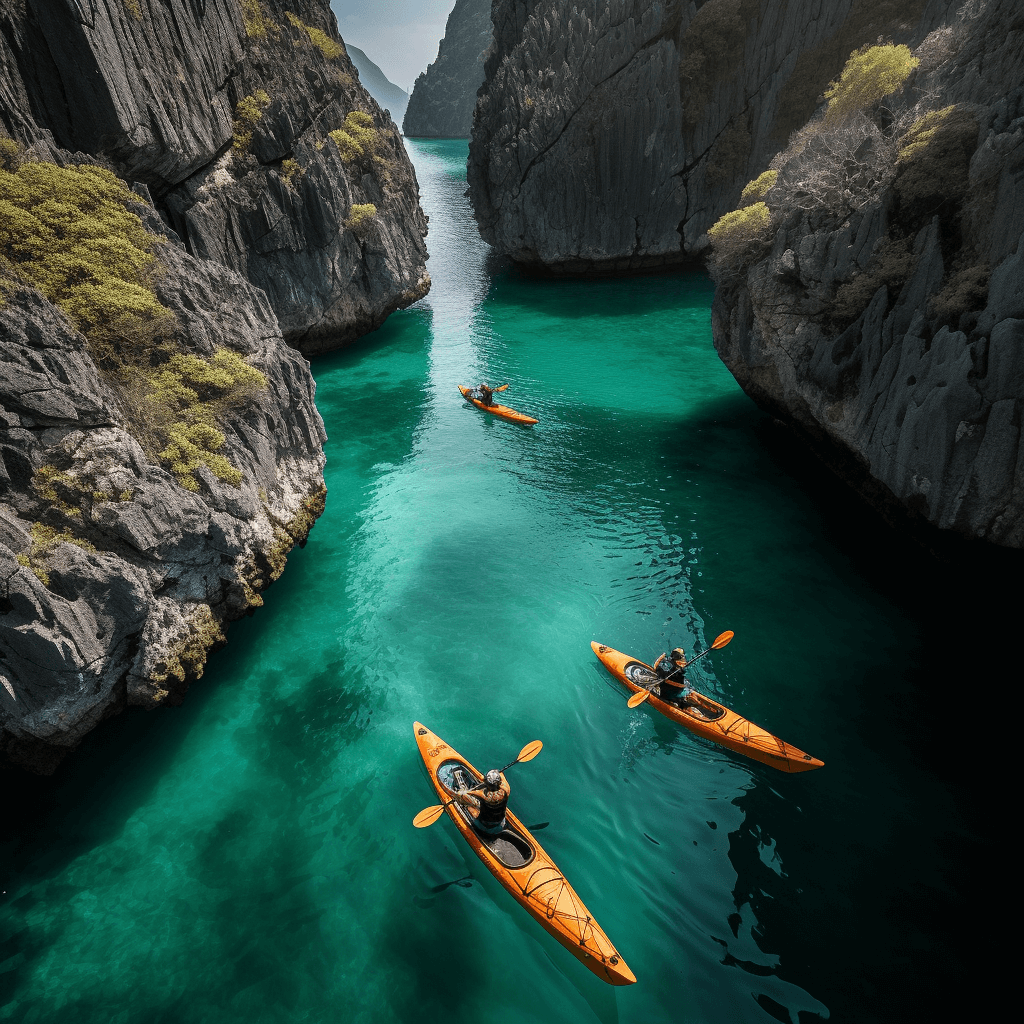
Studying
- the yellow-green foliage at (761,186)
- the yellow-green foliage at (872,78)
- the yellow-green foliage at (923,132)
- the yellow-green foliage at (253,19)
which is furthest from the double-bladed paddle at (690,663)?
the yellow-green foliage at (253,19)

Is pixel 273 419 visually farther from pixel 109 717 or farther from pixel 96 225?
pixel 109 717

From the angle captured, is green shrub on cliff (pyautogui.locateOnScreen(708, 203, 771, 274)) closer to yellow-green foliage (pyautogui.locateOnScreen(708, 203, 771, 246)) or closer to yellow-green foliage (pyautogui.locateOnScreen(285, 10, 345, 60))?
yellow-green foliage (pyautogui.locateOnScreen(708, 203, 771, 246))

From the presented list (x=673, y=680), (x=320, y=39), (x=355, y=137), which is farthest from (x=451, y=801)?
(x=320, y=39)

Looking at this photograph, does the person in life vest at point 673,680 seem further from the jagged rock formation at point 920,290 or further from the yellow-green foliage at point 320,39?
the yellow-green foliage at point 320,39

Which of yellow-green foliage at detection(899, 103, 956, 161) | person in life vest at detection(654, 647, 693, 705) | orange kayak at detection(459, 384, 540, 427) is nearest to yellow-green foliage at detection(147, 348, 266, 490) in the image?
person in life vest at detection(654, 647, 693, 705)

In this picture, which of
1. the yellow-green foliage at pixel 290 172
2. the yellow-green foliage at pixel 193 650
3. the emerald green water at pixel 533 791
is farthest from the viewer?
the yellow-green foliage at pixel 290 172

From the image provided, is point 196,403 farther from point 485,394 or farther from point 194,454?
point 485,394
